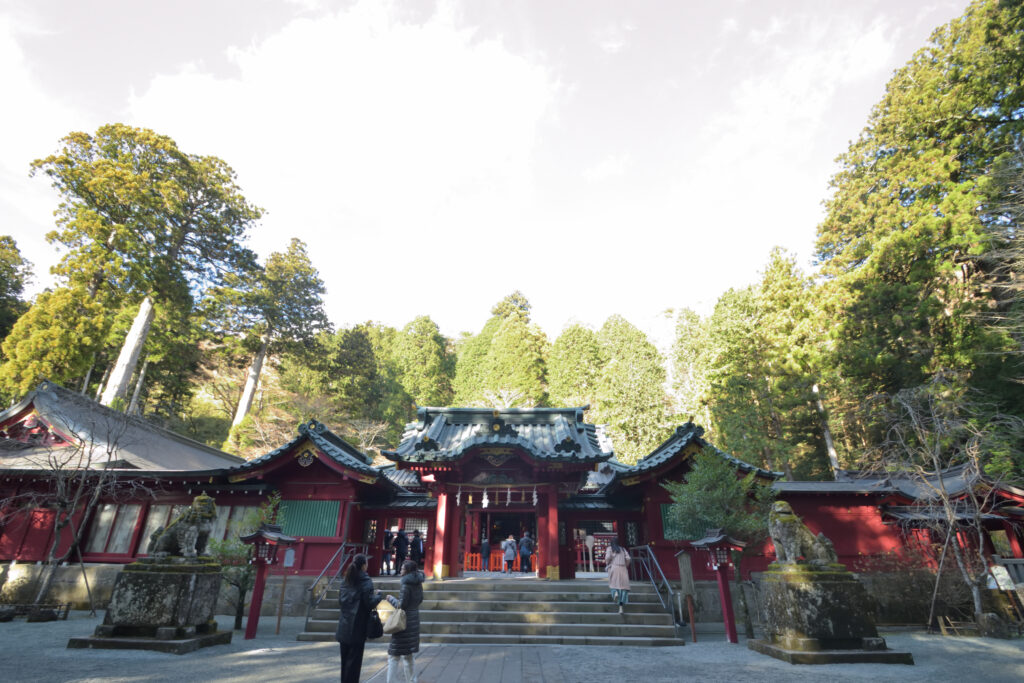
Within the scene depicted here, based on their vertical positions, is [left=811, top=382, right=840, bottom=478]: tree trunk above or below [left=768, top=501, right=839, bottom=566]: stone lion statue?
above

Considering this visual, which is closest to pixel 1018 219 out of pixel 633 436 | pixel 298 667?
pixel 633 436

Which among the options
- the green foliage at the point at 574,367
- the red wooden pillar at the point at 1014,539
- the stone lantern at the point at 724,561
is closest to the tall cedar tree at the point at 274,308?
the green foliage at the point at 574,367

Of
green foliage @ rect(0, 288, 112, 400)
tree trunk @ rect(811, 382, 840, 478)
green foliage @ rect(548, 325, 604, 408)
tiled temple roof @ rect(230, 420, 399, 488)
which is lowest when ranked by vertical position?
tiled temple roof @ rect(230, 420, 399, 488)

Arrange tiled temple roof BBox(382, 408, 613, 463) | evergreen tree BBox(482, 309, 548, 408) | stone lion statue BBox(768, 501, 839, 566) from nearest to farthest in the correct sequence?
1. stone lion statue BBox(768, 501, 839, 566)
2. tiled temple roof BBox(382, 408, 613, 463)
3. evergreen tree BBox(482, 309, 548, 408)

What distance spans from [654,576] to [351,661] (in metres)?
11.1

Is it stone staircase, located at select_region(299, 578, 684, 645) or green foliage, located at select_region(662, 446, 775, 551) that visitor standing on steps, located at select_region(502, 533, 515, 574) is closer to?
stone staircase, located at select_region(299, 578, 684, 645)

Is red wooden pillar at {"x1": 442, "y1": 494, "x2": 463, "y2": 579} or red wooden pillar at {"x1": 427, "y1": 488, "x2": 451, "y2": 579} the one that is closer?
red wooden pillar at {"x1": 427, "y1": 488, "x2": 451, "y2": 579}

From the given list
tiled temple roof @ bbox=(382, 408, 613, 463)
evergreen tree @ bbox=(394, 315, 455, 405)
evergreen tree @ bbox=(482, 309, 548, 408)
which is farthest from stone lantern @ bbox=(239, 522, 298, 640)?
evergreen tree @ bbox=(394, 315, 455, 405)

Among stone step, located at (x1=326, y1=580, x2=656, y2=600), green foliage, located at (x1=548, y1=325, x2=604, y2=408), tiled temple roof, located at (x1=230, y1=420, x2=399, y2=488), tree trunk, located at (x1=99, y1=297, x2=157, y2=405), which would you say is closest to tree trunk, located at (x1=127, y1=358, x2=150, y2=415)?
tree trunk, located at (x1=99, y1=297, x2=157, y2=405)

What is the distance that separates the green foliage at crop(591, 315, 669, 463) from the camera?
29641 mm

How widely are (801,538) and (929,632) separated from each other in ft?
22.8

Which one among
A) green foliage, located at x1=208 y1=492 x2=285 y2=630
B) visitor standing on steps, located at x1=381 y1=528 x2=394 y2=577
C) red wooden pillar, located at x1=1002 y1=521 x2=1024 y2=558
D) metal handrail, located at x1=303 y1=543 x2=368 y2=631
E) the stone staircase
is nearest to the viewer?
the stone staircase

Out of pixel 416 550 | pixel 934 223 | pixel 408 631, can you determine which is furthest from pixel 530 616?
pixel 934 223

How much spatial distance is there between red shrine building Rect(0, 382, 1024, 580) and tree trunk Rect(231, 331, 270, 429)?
508 inches
